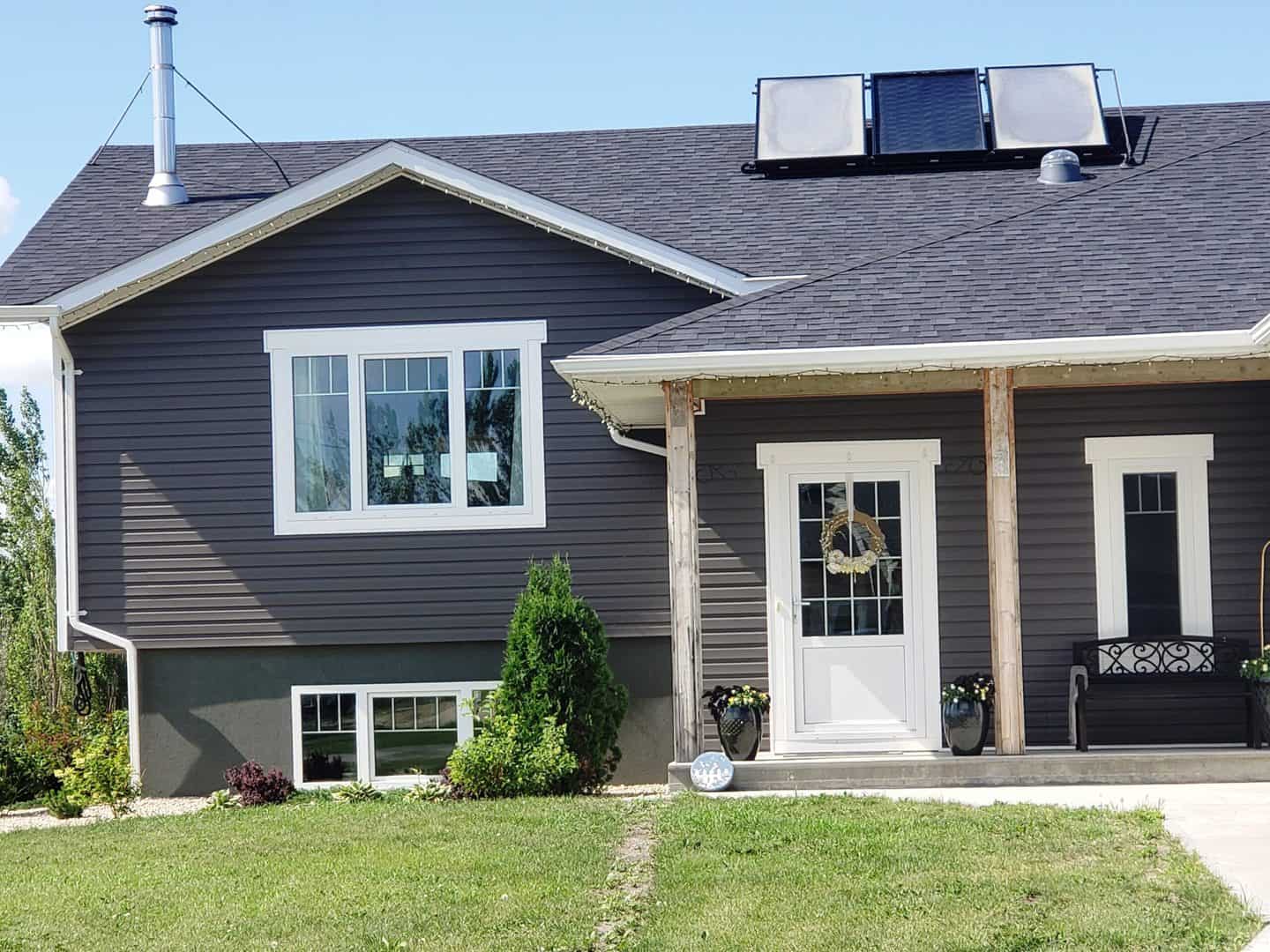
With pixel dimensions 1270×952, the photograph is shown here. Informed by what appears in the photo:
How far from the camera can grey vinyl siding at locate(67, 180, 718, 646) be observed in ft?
41.4

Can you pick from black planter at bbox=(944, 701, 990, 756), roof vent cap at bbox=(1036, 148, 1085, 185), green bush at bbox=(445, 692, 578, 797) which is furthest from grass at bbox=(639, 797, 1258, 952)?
roof vent cap at bbox=(1036, 148, 1085, 185)

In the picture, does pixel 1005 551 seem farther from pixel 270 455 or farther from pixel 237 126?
pixel 237 126

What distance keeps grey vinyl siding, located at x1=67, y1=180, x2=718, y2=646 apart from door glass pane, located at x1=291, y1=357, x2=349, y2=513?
0.25 m

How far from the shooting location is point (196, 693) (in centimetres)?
1284

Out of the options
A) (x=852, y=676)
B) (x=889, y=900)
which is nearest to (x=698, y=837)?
(x=889, y=900)

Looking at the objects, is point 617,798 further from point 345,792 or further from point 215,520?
point 215,520

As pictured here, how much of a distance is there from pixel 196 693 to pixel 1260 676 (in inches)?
310

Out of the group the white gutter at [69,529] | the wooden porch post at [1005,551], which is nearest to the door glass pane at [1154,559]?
the wooden porch post at [1005,551]

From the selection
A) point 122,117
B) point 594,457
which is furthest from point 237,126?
point 594,457

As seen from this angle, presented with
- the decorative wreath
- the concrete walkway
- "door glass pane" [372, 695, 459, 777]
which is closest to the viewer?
the concrete walkway

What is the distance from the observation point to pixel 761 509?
39.8ft

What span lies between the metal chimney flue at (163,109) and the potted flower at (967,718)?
316 inches

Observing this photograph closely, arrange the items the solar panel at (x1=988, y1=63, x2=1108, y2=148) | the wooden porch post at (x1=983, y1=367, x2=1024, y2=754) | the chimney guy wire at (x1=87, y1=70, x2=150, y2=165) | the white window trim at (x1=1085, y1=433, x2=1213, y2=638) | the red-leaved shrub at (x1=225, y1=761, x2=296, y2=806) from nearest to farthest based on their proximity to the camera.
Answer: the wooden porch post at (x1=983, y1=367, x2=1024, y2=754) < the red-leaved shrub at (x1=225, y1=761, x2=296, y2=806) < the white window trim at (x1=1085, y1=433, x2=1213, y2=638) < the solar panel at (x1=988, y1=63, x2=1108, y2=148) < the chimney guy wire at (x1=87, y1=70, x2=150, y2=165)

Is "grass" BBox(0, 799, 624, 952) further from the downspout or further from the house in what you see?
the house
